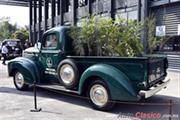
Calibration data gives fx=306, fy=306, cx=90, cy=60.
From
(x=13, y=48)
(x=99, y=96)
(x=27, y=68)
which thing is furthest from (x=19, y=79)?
(x=13, y=48)

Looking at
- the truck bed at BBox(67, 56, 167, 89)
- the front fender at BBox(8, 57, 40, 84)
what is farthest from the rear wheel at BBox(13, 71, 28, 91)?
the truck bed at BBox(67, 56, 167, 89)

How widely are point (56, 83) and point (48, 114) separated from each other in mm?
1913

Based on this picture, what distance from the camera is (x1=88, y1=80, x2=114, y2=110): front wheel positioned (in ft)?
23.2

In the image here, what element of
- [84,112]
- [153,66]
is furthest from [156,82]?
[84,112]

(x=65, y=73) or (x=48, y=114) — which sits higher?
(x=65, y=73)

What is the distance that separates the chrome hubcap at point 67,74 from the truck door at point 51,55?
20.1 inches

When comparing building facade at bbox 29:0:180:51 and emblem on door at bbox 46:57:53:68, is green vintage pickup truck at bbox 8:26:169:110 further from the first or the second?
building facade at bbox 29:0:180:51

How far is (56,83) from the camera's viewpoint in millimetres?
8773

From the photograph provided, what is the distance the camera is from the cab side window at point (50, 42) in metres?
8.73

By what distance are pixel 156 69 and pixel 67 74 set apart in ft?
7.38

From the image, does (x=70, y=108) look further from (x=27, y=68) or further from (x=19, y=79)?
(x=19, y=79)

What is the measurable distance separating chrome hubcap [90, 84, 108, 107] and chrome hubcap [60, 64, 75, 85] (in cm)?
72

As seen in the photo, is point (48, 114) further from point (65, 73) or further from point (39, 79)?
point (39, 79)

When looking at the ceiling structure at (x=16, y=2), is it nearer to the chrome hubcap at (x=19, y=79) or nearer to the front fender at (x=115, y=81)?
the chrome hubcap at (x=19, y=79)
